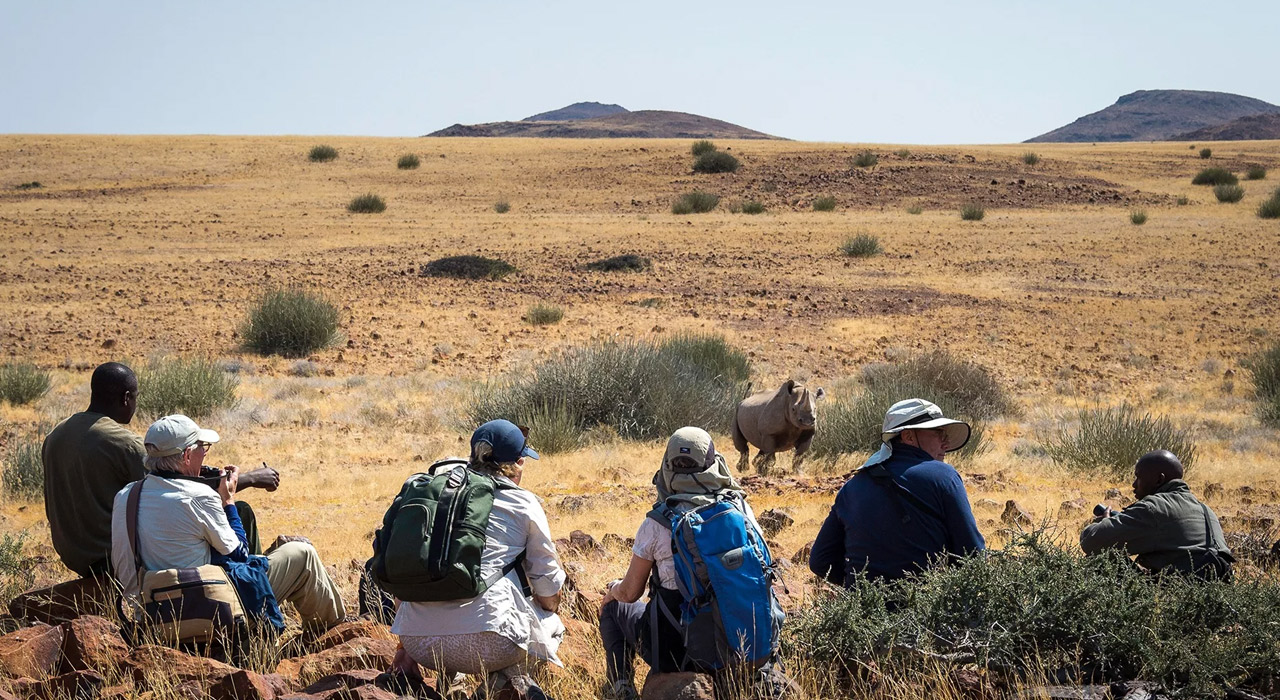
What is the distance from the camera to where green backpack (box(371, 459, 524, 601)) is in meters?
4.35

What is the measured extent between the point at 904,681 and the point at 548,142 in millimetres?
59027

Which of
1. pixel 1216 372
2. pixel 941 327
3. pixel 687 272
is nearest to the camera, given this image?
pixel 1216 372

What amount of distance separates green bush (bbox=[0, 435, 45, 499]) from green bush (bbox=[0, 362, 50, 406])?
13.2ft

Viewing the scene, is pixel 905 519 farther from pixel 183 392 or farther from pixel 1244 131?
pixel 1244 131

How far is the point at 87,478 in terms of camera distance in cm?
570

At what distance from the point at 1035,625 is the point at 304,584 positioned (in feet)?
11.9

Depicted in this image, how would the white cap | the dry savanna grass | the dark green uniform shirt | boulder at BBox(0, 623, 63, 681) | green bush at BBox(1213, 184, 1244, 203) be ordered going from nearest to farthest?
boulder at BBox(0, 623, 63, 681) → the white cap → the dark green uniform shirt → the dry savanna grass → green bush at BBox(1213, 184, 1244, 203)

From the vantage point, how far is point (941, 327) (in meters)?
21.5

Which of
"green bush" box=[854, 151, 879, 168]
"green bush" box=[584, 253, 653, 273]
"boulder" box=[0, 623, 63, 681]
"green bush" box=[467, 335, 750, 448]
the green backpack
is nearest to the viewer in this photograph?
the green backpack

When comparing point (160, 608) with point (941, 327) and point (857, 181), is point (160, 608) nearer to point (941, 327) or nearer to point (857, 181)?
point (941, 327)

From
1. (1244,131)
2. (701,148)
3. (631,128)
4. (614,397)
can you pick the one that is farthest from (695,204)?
(631,128)

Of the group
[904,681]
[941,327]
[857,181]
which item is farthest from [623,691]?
[857,181]

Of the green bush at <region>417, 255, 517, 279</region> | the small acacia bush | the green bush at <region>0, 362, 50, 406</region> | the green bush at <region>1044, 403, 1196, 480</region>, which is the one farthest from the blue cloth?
the small acacia bush

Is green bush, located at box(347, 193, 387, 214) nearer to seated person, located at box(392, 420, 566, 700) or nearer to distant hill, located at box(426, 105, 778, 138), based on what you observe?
seated person, located at box(392, 420, 566, 700)
